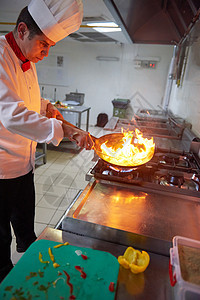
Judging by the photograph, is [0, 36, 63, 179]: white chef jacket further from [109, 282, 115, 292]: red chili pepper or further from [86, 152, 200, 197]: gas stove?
[109, 282, 115, 292]: red chili pepper

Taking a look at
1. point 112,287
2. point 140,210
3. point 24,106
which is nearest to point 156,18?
point 24,106

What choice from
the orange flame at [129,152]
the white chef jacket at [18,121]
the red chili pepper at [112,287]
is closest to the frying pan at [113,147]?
the orange flame at [129,152]

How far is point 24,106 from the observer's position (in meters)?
0.97

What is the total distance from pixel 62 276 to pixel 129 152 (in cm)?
78

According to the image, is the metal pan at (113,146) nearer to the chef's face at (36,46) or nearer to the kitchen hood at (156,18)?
the chef's face at (36,46)

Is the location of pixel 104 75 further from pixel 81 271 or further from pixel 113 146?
pixel 81 271

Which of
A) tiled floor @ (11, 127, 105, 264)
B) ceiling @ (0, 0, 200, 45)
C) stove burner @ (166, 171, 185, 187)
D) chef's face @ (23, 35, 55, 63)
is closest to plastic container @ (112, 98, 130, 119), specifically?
tiled floor @ (11, 127, 105, 264)

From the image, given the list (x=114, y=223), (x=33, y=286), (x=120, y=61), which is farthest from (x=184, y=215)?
(x=120, y=61)

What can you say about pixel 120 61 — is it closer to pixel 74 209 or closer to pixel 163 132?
pixel 163 132

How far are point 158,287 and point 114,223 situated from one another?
281 mm

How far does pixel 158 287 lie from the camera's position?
689mm

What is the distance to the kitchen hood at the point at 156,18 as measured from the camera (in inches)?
61.2

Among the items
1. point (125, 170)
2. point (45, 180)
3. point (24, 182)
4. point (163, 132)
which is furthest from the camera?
point (45, 180)

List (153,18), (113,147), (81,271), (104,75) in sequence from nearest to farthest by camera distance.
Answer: (81,271)
(113,147)
(153,18)
(104,75)
